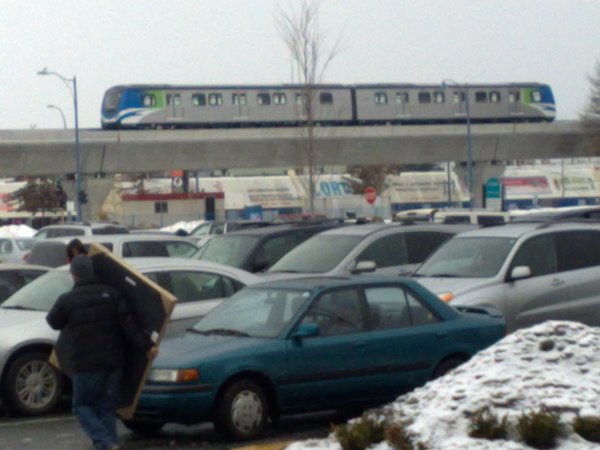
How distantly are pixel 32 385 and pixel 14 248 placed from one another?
→ 22391 millimetres

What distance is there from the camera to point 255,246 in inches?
769

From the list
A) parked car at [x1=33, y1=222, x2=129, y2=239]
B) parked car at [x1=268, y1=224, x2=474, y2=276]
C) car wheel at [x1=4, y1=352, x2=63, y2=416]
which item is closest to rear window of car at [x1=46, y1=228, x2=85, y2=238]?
parked car at [x1=33, y1=222, x2=129, y2=239]

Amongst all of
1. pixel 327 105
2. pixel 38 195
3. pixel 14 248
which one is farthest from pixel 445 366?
pixel 38 195

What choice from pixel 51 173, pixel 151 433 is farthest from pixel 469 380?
pixel 51 173

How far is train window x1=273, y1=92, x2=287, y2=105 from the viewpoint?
6222 cm

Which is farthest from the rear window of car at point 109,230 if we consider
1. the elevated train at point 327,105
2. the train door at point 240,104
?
the train door at point 240,104

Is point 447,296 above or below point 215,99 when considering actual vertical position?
below

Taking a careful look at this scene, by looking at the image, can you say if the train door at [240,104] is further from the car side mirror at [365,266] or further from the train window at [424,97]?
the car side mirror at [365,266]

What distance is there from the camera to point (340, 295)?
451 inches

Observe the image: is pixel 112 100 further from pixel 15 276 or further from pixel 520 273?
pixel 520 273

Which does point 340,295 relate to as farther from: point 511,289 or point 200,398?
point 511,289

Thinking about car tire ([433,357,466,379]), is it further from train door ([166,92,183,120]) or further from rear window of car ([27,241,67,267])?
train door ([166,92,183,120])

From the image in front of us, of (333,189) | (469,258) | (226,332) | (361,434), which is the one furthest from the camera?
(333,189)

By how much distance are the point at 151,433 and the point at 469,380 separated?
3.50 m
